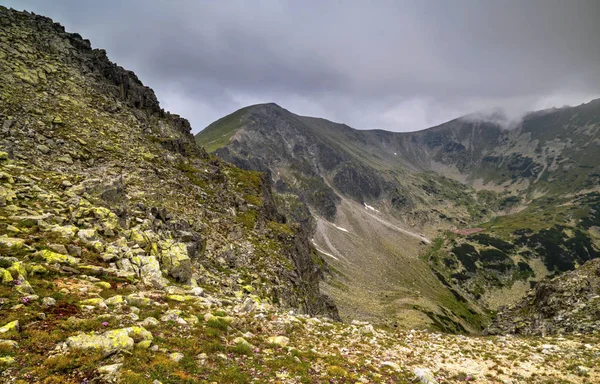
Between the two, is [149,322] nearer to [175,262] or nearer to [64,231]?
[64,231]

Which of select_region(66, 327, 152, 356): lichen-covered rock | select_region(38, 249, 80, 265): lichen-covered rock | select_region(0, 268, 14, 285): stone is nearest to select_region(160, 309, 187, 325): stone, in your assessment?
select_region(66, 327, 152, 356): lichen-covered rock

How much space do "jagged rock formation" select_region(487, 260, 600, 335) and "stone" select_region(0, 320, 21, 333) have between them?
47879 mm

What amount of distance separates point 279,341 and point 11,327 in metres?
12.2

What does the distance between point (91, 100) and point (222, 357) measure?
200ft

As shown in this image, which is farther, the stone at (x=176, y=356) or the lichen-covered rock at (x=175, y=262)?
the lichen-covered rock at (x=175, y=262)

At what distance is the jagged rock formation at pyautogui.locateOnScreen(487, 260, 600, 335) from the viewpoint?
35.2m

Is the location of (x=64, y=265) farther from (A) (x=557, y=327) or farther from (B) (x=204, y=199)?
(A) (x=557, y=327)

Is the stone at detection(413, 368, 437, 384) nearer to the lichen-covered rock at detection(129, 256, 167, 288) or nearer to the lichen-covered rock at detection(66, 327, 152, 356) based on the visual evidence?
the lichen-covered rock at detection(66, 327, 152, 356)

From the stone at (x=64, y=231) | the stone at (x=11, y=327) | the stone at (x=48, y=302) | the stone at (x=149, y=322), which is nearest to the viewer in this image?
the stone at (x=11, y=327)

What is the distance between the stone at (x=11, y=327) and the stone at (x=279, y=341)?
11.4 m

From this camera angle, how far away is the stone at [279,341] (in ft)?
55.1

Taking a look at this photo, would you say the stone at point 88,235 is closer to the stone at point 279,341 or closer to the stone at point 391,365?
the stone at point 279,341

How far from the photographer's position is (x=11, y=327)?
9.81 m

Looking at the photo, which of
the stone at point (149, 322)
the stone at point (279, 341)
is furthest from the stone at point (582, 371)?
the stone at point (149, 322)
